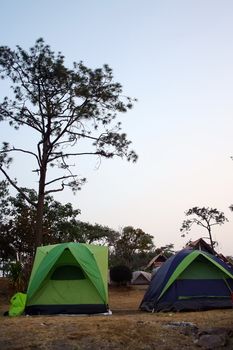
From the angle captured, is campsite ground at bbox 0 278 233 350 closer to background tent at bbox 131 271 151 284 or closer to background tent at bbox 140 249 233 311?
background tent at bbox 140 249 233 311

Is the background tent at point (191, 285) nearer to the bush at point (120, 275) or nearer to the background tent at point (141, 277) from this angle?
the bush at point (120, 275)

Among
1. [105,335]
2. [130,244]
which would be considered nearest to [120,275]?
[130,244]

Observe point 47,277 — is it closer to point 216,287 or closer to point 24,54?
point 216,287

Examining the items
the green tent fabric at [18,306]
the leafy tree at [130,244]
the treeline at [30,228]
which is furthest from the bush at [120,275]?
the green tent fabric at [18,306]

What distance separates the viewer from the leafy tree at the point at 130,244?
46094 mm

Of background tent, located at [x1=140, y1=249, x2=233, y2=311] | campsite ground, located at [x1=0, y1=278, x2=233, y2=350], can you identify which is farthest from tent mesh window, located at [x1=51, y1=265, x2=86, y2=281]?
campsite ground, located at [x1=0, y1=278, x2=233, y2=350]

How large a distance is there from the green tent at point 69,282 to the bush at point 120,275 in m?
18.1

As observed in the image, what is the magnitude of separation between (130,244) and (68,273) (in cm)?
3485

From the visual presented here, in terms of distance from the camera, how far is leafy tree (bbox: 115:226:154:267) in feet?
151

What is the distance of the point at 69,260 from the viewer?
11.9m

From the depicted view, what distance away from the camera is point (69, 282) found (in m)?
11.6

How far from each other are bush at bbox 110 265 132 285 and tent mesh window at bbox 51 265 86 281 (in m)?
18.2

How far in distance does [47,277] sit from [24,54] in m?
10.4

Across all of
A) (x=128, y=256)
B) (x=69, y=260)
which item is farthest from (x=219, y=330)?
(x=128, y=256)
